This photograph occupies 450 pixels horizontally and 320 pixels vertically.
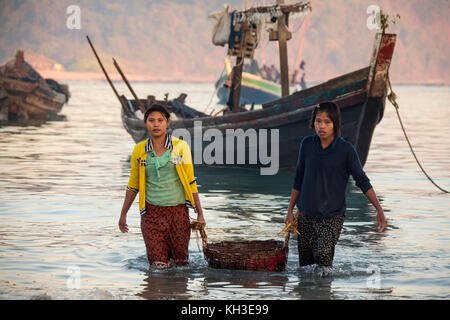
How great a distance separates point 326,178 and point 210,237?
136 inches

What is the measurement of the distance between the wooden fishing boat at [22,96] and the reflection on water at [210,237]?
17157mm

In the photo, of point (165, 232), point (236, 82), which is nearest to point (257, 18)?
point (236, 82)

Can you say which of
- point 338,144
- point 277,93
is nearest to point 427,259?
point 338,144

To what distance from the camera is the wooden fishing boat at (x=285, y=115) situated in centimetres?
1484

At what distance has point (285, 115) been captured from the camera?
15906mm

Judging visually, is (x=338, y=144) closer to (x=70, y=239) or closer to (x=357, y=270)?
(x=357, y=270)

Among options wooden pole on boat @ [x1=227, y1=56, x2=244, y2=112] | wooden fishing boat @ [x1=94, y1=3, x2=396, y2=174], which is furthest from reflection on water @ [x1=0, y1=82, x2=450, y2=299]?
wooden pole on boat @ [x1=227, y1=56, x2=244, y2=112]

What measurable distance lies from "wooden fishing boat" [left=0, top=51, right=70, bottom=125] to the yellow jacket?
96.3 ft

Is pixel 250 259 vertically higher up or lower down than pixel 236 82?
lower down

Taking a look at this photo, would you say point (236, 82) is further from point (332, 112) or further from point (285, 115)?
point (332, 112)

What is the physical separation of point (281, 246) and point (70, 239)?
9.83 feet

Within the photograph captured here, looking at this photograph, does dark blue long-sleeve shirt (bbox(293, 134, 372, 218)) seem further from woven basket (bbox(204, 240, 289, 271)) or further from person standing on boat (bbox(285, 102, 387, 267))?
woven basket (bbox(204, 240, 289, 271))

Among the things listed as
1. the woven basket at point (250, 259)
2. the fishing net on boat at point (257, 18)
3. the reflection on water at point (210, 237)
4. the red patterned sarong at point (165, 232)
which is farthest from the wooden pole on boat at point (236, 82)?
the red patterned sarong at point (165, 232)

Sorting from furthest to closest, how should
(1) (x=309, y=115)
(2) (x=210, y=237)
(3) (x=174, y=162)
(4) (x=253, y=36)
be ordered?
(4) (x=253, y=36), (1) (x=309, y=115), (2) (x=210, y=237), (3) (x=174, y=162)
